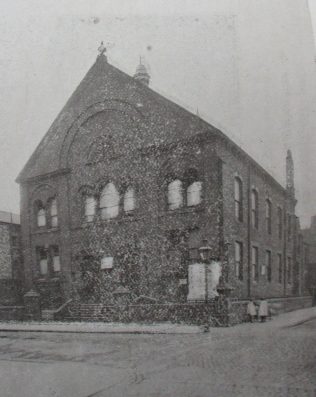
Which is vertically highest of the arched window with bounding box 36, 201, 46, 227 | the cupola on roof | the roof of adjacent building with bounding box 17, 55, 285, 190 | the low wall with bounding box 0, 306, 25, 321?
the cupola on roof

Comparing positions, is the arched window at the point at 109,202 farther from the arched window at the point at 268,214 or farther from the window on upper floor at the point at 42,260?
the arched window at the point at 268,214

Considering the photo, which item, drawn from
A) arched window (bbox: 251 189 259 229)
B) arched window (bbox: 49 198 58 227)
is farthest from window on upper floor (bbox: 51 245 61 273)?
arched window (bbox: 251 189 259 229)

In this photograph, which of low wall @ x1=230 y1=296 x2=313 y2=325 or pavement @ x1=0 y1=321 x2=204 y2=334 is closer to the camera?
pavement @ x1=0 y1=321 x2=204 y2=334

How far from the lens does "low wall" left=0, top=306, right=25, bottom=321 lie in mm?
23125

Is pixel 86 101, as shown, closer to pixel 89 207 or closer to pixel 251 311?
pixel 89 207

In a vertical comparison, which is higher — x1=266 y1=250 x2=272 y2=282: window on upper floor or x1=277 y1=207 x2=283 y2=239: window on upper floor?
x1=277 y1=207 x2=283 y2=239: window on upper floor

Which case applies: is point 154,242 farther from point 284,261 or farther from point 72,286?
point 284,261

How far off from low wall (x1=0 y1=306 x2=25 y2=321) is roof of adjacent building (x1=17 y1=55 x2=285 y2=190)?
7721 millimetres

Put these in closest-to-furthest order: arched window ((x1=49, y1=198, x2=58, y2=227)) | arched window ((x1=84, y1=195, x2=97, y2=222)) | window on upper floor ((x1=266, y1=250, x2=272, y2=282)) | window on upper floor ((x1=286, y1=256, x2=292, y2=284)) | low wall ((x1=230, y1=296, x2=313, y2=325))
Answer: low wall ((x1=230, y1=296, x2=313, y2=325)) < arched window ((x1=84, y1=195, x2=97, y2=222)) < arched window ((x1=49, y1=198, x2=58, y2=227)) < window on upper floor ((x1=266, y1=250, x2=272, y2=282)) < window on upper floor ((x1=286, y1=256, x2=292, y2=284))

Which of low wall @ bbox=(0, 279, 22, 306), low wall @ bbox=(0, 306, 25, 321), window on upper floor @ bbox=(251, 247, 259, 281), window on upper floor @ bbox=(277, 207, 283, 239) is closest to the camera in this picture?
low wall @ bbox=(0, 306, 25, 321)

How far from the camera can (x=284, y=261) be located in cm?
2967

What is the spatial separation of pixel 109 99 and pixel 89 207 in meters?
5.79

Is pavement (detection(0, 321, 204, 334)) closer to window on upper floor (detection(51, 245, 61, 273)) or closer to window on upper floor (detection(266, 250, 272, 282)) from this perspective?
window on upper floor (detection(51, 245, 61, 273))

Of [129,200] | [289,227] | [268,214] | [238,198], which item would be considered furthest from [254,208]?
[289,227]
